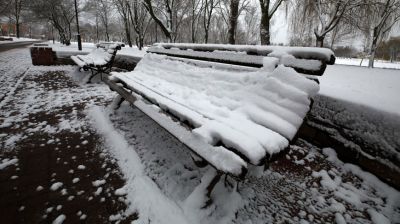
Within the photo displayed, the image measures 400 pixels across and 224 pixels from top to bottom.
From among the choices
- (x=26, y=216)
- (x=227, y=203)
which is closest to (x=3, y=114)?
(x=26, y=216)

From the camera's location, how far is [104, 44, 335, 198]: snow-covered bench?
157cm

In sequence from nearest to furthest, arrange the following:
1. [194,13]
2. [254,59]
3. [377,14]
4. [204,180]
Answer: [204,180]
[254,59]
[377,14]
[194,13]

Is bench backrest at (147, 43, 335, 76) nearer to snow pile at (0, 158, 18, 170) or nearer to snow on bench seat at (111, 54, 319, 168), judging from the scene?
snow on bench seat at (111, 54, 319, 168)

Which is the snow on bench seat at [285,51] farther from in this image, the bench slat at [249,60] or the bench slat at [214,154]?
the bench slat at [214,154]

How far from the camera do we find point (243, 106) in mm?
2105

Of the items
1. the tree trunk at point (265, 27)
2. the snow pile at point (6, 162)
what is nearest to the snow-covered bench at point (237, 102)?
the snow pile at point (6, 162)

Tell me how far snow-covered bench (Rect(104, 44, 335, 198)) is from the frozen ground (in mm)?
398

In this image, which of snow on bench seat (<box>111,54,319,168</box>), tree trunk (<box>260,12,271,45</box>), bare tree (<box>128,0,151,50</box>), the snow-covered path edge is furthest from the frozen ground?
bare tree (<box>128,0,151,50</box>)

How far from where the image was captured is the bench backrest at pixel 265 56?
→ 1.81m

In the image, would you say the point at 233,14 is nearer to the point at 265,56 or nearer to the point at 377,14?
the point at 265,56

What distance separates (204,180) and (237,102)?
749 mm

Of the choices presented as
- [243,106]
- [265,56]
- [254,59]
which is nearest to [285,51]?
[265,56]

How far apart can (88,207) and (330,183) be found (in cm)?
230

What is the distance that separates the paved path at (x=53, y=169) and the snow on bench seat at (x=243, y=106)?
93cm
